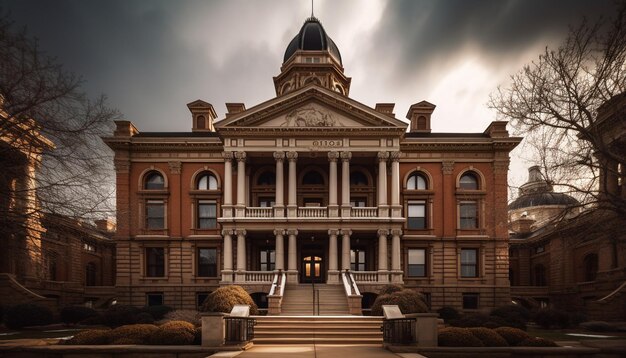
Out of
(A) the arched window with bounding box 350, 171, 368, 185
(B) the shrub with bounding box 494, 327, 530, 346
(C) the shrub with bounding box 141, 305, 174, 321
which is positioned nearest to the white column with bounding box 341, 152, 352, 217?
(A) the arched window with bounding box 350, 171, 368, 185

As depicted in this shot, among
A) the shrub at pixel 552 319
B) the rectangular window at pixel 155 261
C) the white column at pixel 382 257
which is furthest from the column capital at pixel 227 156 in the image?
the shrub at pixel 552 319

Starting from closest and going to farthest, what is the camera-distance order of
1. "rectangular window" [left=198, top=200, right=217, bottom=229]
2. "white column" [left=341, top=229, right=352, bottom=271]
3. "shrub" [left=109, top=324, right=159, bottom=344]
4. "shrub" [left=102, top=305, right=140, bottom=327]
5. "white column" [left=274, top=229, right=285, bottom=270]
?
"shrub" [left=109, top=324, right=159, bottom=344], "shrub" [left=102, top=305, right=140, bottom=327], "white column" [left=341, top=229, right=352, bottom=271], "white column" [left=274, top=229, right=285, bottom=270], "rectangular window" [left=198, top=200, right=217, bottom=229]

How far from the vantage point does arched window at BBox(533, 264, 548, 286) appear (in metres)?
50.8

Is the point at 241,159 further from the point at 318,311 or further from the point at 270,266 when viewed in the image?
the point at 318,311

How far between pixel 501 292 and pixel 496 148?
11076mm

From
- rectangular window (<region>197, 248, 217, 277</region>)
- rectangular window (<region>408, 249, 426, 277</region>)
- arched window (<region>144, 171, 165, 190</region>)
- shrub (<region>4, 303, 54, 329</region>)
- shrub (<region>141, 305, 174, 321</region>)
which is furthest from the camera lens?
arched window (<region>144, 171, 165, 190</region>)

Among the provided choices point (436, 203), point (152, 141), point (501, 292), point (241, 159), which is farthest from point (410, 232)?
point (152, 141)

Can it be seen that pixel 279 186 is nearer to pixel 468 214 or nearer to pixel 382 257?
pixel 382 257

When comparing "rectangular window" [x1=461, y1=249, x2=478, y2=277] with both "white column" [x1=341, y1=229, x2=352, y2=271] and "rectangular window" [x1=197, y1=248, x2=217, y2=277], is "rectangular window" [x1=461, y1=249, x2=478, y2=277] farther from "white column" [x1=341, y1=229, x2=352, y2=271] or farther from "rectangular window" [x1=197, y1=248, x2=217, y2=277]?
"rectangular window" [x1=197, y1=248, x2=217, y2=277]

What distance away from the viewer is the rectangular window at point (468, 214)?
38.5 m

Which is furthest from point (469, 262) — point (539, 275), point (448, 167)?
point (539, 275)

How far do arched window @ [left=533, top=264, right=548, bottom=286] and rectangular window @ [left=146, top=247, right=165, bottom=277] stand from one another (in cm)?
3774

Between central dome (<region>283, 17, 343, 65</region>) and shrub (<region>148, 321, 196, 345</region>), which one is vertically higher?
central dome (<region>283, 17, 343, 65</region>)

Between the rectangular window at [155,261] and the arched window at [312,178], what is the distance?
12443 millimetres
